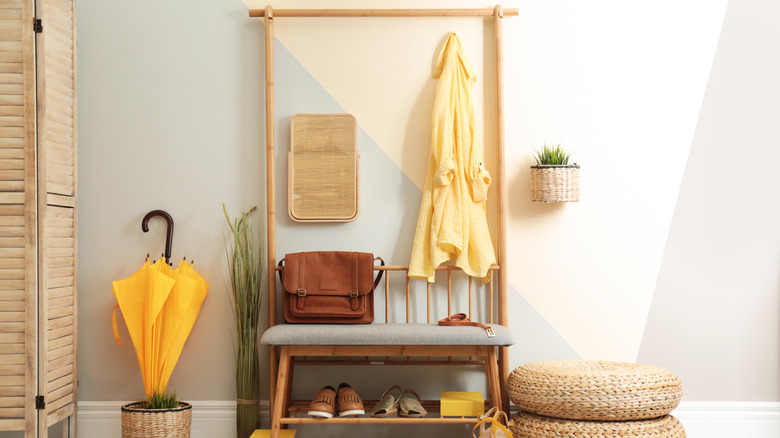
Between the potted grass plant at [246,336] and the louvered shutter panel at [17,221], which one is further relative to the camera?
the potted grass plant at [246,336]

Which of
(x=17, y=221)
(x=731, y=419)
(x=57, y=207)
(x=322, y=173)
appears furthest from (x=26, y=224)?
(x=731, y=419)

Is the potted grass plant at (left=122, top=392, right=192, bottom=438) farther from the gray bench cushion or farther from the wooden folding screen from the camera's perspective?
the gray bench cushion

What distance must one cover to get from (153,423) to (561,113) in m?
2.32

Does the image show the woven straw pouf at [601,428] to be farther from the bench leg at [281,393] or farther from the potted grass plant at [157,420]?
the potted grass plant at [157,420]

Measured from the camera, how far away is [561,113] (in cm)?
300

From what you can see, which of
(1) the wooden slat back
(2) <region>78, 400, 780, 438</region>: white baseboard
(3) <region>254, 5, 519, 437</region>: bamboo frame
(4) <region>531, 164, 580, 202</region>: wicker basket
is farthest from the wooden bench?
(4) <region>531, 164, 580, 202</region>: wicker basket

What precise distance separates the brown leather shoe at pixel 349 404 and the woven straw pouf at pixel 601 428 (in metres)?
0.67

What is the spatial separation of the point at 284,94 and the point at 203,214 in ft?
2.28

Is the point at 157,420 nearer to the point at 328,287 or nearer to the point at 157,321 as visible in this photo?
the point at 157,321

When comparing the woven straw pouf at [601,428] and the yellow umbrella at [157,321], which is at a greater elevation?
the yellow umbrella at [157,321]

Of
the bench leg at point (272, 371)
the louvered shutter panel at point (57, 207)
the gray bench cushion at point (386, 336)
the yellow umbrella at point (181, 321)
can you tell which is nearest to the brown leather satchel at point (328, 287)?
the gray bench cushion at point (386, 336)

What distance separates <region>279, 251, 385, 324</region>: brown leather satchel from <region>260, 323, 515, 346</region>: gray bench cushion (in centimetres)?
11

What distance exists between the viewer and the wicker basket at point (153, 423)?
2.67 m

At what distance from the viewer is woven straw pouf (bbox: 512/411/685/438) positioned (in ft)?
7.73
